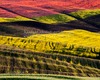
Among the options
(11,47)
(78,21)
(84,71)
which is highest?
Result: (78,21)

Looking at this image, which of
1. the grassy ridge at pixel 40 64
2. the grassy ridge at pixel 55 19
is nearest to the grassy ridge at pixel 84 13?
the grassy ridge at pixel 55 19

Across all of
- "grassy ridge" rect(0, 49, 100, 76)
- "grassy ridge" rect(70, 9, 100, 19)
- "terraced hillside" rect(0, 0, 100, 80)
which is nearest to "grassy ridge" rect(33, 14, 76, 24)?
"terraced hillside" rect(0, 0, 100, 80)

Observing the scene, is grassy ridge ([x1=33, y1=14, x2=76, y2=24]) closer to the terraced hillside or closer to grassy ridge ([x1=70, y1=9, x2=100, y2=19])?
the terraced hillside

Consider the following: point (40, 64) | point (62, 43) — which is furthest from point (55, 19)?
point (40, 64)

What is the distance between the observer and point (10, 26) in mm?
79375

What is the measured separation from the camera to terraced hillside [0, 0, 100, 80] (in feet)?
189

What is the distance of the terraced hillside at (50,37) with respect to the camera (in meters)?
57.6

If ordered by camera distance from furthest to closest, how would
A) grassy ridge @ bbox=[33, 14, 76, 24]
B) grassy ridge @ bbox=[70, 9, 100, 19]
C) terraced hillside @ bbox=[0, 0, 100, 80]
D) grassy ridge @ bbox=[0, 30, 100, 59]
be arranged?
Answer: grassy ridge @ bbox=[70, 9, 100, 19] → grassy ridge @ bbox=[33, 14, 76, 24] → grassy ridge @ bbox=[0, 30, 100, 59] → terraced hillside @ bbox=[0, 0, 100, 80]

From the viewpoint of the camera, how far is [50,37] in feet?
243

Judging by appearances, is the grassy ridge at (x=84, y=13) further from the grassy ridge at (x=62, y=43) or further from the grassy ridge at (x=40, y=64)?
the grassy ridge at (x=40, y=64)

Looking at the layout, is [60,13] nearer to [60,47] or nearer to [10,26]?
[10,26]

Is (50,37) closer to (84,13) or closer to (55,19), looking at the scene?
(55,19)

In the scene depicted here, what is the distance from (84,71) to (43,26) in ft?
91.9

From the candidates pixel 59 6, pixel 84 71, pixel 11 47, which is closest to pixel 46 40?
pixel 11 47
